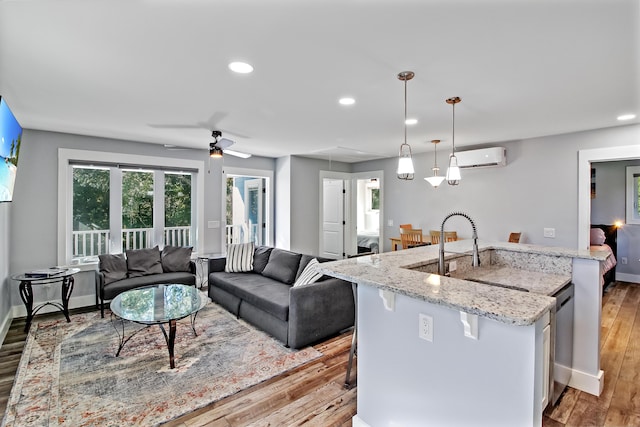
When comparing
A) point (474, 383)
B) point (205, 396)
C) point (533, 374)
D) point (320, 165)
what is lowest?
point (205, 396)

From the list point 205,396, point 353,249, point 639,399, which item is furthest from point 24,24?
point 353,249

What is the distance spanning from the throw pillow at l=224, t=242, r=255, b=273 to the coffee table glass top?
3.20ft

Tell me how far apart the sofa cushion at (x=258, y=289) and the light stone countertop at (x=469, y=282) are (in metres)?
1.38

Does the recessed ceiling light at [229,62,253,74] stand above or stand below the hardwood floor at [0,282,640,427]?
above

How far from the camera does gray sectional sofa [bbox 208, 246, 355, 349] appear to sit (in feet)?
10.2

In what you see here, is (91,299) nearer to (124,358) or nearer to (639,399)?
(124,358)

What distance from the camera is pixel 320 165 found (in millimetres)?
6723

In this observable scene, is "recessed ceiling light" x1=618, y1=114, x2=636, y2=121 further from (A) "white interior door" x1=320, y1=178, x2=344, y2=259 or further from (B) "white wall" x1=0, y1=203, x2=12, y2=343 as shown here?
(B) "white wall" x1=0, y1=203, x2=12, y2=343

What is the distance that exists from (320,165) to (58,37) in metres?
5.11

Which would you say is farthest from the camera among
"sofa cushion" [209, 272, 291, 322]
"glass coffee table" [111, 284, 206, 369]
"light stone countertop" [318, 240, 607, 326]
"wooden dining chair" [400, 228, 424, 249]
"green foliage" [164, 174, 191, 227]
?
"wooden dining chair" [400, 228, 424, 249]

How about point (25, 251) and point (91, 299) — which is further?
point (91, 299)

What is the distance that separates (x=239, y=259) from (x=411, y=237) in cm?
295

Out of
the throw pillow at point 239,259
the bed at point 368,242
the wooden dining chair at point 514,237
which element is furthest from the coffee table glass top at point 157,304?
the bed at point 368,242

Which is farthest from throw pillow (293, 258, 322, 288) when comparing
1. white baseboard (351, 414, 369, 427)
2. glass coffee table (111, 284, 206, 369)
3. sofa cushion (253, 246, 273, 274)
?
white baseboard (351, 414, 369, 427)
